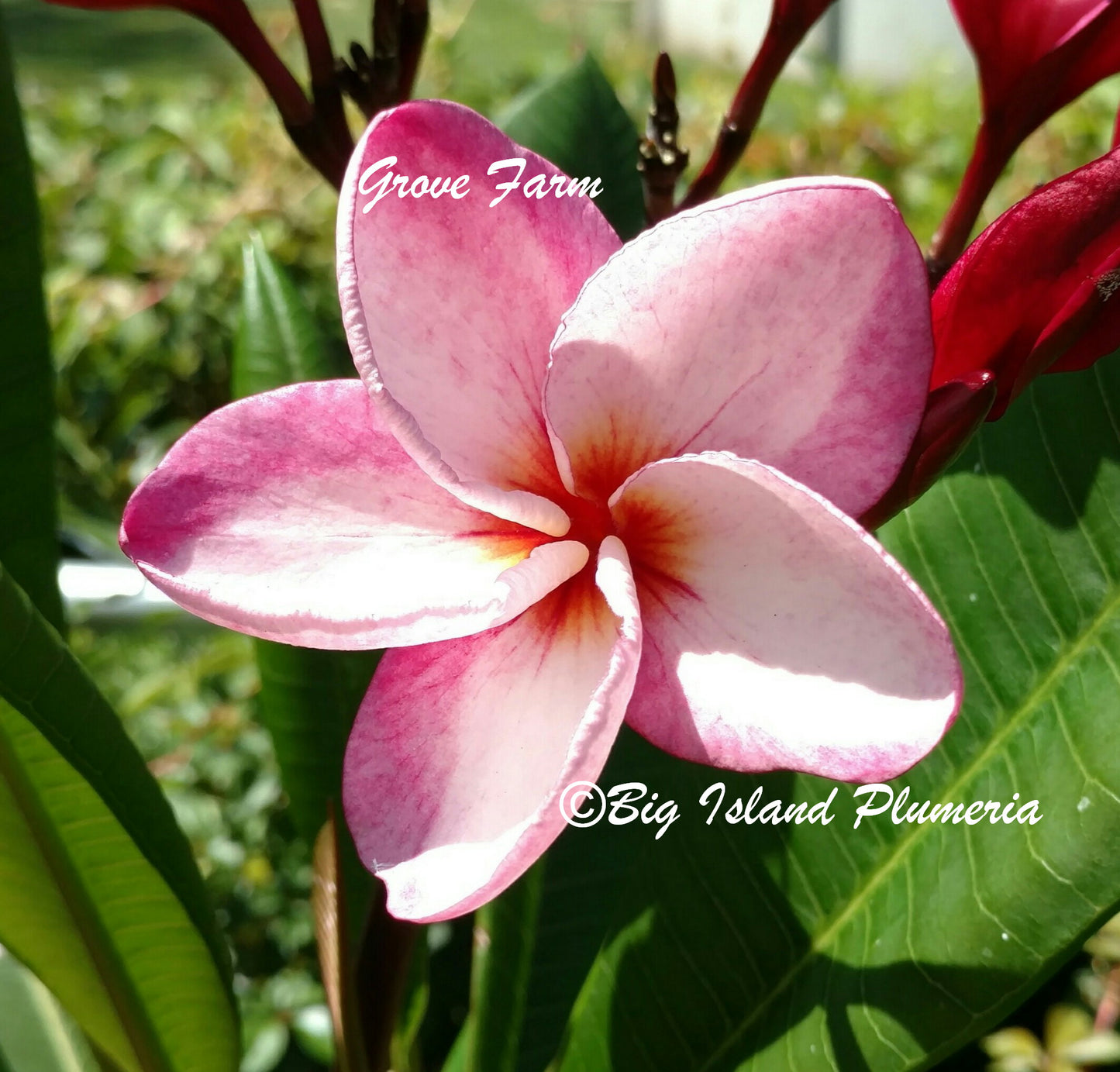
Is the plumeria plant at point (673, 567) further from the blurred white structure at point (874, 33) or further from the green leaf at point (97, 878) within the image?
the blurred white structure at point (874, 33)

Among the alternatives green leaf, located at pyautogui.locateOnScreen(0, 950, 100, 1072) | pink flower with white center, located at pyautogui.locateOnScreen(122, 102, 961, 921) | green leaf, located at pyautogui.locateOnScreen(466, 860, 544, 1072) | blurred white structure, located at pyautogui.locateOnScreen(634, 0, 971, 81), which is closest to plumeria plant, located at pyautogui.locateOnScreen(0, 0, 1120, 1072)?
pink flower with white center, located at pyautogui.locateOnScreen(122, 102, 961, 921)

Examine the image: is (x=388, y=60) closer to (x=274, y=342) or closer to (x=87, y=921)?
(x=274, y=342)

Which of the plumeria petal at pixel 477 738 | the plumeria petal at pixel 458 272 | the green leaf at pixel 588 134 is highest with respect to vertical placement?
the plumeria petal at pixel 458 272

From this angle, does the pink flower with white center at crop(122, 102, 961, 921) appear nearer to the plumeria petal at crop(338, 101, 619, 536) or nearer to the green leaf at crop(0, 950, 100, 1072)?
the plumeria petal at crop(338, 101, 619, 536)

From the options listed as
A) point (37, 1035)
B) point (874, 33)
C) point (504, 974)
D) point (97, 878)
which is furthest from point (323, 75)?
point (874, 33)

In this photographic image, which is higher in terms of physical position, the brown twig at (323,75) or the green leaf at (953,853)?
the brown twig at (323,75)

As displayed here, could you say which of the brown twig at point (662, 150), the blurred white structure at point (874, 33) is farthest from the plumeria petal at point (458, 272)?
the blurred white structure at point (874, 33)
